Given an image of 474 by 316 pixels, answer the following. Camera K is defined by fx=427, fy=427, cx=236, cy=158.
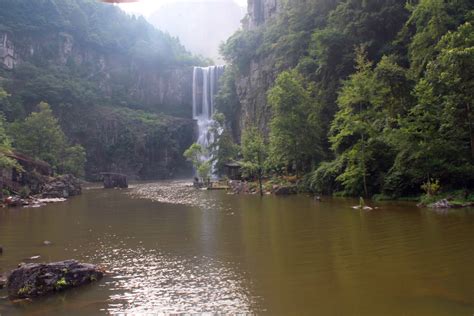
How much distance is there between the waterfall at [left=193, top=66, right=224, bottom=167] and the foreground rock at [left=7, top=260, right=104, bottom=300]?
215ft

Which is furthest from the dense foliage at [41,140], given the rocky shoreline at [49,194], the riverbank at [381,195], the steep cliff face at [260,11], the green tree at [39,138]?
the steep cliff face at [260,11]

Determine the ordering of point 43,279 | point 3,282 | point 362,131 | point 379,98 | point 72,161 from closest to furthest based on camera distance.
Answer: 1. point 43,279
2. point 3,282
3. point 379,98
4. point 362,131
5. point 72,161

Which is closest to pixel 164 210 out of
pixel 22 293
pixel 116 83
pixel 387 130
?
pixel 387 130

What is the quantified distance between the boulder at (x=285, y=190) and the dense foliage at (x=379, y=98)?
4.35 ft

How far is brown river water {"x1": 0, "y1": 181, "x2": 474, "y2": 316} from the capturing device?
7246 mm

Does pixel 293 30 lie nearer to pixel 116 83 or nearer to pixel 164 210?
pixel 164 210

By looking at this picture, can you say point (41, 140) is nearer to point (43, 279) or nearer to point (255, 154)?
point (255, 154)

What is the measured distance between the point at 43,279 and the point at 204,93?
7505 cm

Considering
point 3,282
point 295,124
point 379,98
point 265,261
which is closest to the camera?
point 3,282

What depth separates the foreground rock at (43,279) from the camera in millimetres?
8125

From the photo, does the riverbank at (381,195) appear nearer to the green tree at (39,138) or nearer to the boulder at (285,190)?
the boulder at (285,190)

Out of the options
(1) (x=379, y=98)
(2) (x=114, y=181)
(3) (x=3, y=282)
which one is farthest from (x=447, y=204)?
(2) (x=114, y=181)

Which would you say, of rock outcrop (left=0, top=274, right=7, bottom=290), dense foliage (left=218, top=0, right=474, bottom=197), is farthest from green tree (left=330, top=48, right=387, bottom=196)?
rock outcrop (left=0, top=274, right=7, bottom=290)

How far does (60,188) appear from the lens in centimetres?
3556
